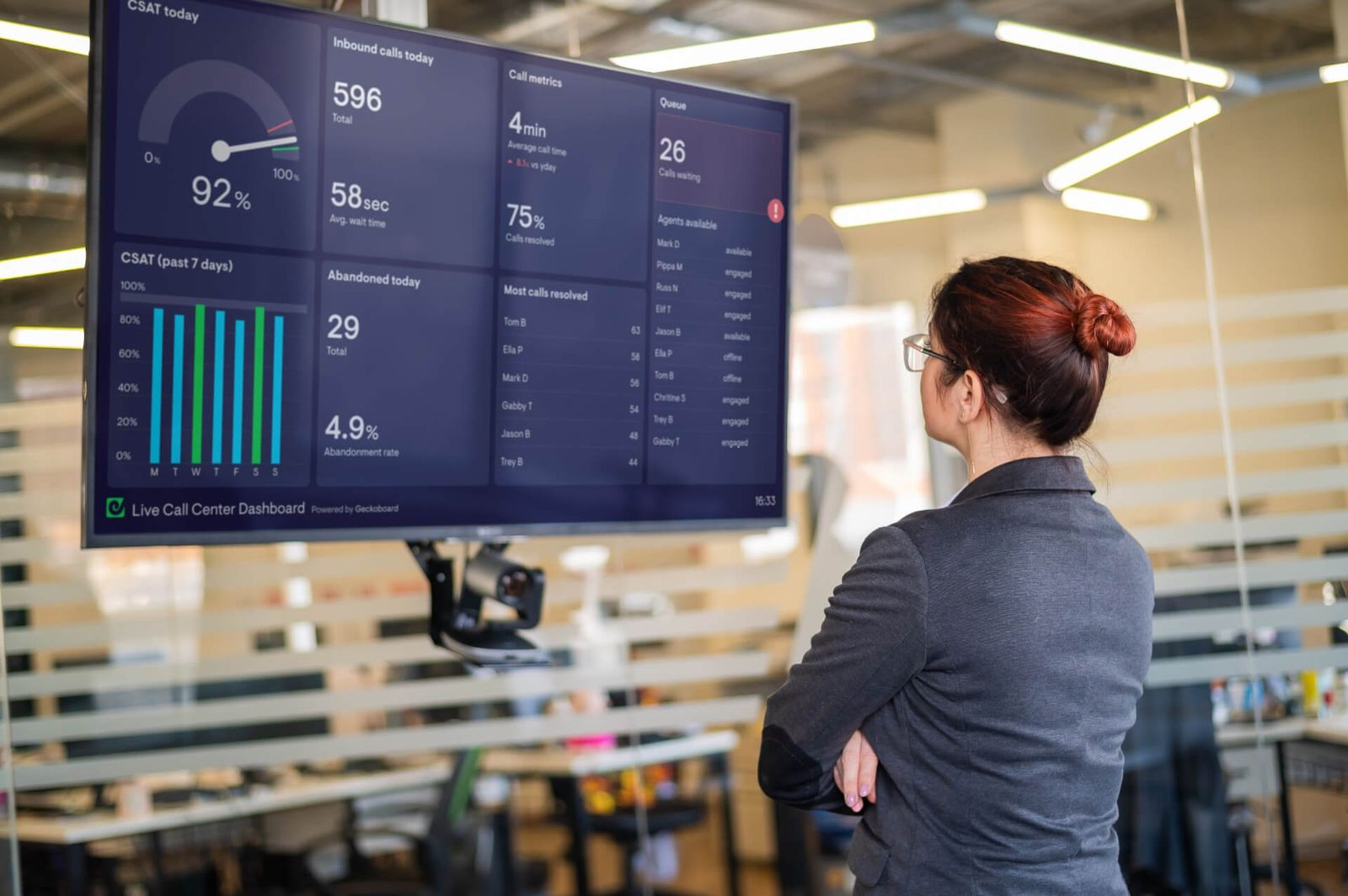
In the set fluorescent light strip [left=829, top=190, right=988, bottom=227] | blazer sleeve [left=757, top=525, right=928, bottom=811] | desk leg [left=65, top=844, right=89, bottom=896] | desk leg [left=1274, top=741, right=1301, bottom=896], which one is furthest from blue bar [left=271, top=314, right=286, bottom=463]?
desk leg [left=1274, top=741, right=1301, bottom=896]

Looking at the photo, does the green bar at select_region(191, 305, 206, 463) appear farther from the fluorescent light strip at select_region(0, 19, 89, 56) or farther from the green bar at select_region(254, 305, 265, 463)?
the fluorescent light strip at select_region(0, 19, 89, 56)

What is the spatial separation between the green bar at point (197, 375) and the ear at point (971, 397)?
3.44 feet

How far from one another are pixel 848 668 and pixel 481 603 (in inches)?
33.2

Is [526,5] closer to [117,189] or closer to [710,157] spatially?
[710,157]

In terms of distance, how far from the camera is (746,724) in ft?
11.3

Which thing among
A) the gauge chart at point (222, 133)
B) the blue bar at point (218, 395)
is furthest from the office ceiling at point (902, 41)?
the blue bar at point (218, 395)

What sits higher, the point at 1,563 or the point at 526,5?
the point at 526,5

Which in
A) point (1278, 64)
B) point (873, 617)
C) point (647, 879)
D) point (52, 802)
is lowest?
point (647, 879)

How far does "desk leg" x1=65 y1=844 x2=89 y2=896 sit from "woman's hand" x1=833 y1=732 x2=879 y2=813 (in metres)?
2.13

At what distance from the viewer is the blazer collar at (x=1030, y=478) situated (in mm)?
1529

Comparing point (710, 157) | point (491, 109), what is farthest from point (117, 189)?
point (710, 157)

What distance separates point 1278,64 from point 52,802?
3.57 metres

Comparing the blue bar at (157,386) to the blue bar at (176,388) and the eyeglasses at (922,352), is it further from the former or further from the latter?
the eyeglasses at (922,352)

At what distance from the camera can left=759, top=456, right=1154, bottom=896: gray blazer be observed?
145cm
